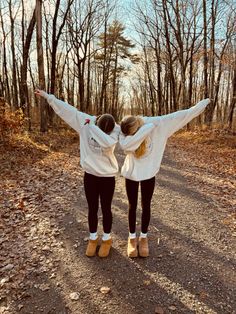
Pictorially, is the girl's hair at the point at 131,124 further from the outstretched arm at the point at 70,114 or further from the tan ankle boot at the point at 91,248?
the tan ankle boot at the point at 91,248

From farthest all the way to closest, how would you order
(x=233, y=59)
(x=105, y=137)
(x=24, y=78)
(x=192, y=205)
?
(x=233, y=59) → (x=24, y=78) → (x=192, y=205) → (x=105, y=137)

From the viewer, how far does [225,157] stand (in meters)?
Result: 11.2

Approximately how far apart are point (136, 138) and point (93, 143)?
1.90 ft

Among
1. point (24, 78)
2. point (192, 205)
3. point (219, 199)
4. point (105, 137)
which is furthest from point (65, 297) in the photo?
point (24, 78)

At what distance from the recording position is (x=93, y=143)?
11.7 ft

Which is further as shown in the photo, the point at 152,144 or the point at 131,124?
the point at 152,144

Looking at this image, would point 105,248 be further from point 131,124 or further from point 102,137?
point 131,124

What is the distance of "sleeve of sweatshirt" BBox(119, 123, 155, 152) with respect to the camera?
3.43 meters

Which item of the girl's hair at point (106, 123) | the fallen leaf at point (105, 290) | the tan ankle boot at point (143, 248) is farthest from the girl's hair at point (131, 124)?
the fallen leaf at point (105, 290)

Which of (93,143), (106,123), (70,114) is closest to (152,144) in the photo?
(106,123)

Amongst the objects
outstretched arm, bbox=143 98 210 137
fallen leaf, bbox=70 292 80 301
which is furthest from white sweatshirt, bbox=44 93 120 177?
fallen leaf, bbox=70 292 80 301

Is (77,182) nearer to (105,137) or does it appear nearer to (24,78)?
(105,137)

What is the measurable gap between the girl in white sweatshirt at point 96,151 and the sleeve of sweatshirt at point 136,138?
137 mm

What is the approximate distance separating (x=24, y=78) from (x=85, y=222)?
523 inches
